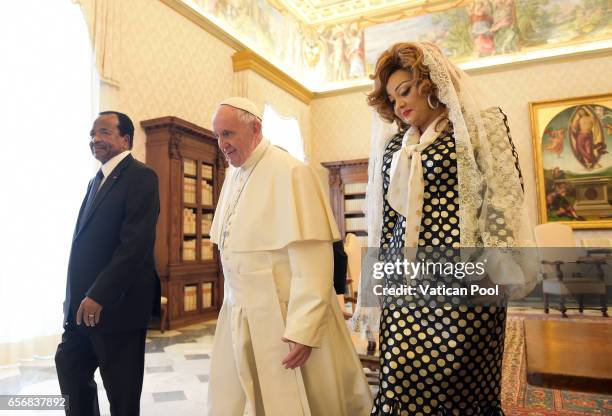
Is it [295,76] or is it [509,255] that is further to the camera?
[295,76]

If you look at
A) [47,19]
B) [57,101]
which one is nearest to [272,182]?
[57,101]

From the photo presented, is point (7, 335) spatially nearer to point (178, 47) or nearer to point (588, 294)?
point (178, 47)

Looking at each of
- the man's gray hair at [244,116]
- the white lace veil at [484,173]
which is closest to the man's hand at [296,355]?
the white lace veil at [484,173]

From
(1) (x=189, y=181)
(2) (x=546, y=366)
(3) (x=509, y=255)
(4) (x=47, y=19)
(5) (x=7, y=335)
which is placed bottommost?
(5) (x=7, y=335)

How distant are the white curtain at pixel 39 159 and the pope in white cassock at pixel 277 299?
371cm

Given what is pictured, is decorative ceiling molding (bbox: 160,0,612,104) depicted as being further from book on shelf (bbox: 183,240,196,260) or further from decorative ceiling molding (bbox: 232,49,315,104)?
book on shelf (bbox: 183,240,196,260)

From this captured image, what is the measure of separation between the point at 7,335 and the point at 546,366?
194 inches

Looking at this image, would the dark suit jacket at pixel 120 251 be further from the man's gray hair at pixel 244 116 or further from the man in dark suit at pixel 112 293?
the man's gray hair at pixel 244 116

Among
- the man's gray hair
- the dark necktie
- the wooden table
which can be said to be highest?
the man's gray hair

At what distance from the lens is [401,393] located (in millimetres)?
1441

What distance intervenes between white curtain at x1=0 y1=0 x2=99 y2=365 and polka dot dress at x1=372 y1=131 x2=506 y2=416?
14.7ft

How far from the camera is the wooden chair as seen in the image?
22.4ft

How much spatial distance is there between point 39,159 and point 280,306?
4332 mm

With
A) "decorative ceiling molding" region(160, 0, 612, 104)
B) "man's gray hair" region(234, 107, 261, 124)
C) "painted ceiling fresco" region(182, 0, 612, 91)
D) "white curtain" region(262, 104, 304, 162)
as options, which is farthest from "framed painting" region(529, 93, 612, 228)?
"man's gray hair" region(234, 107, 261, 124)
